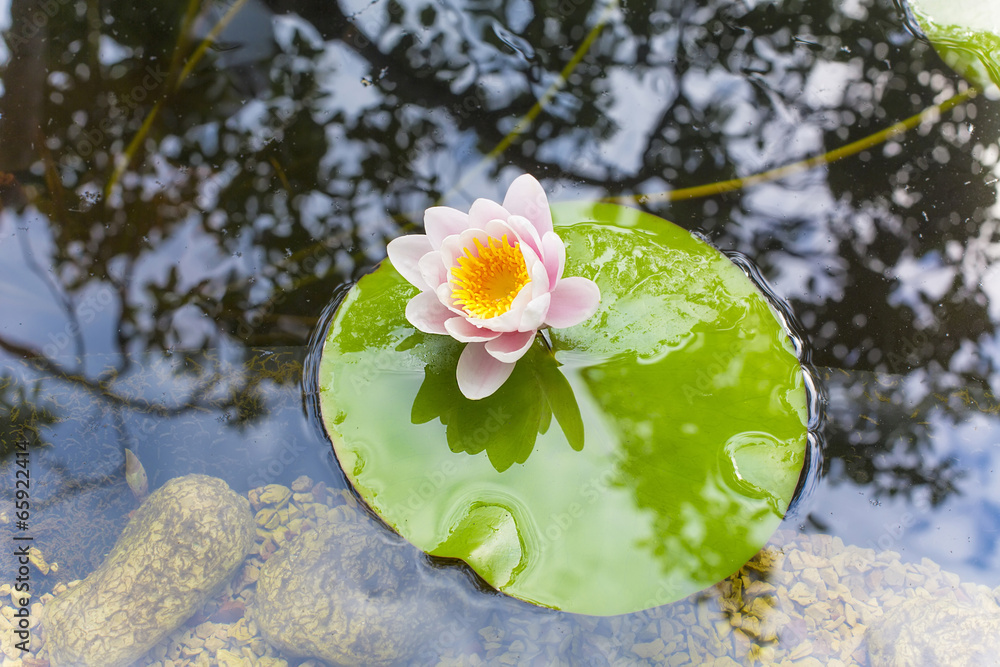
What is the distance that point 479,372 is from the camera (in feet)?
6.64

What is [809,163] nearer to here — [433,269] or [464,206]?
[464,206]

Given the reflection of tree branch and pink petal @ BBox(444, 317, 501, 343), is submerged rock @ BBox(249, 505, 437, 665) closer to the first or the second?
the reflection of tree branch

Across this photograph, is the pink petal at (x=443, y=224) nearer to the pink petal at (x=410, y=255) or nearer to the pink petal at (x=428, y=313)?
the pink petal at (x=410, y=255)

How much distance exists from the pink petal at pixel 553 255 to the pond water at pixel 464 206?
3.90 ft

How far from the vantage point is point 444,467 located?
82.8 inches

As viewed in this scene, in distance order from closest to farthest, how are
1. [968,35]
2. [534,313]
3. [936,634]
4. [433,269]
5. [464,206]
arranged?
[534,313] < [433,269] < [936,634] < [464,206] < [968,35]

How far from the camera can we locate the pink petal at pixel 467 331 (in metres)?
1.90

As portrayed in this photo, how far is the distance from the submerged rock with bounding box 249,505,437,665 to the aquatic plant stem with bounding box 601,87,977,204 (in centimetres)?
202

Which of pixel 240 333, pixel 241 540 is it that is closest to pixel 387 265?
pixel 240 333

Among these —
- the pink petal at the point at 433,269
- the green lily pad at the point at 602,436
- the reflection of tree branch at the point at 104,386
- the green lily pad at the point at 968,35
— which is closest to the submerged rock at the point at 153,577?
the reflection of tree branch at the point at 104,386

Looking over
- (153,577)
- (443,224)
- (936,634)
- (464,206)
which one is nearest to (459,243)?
(443,224)

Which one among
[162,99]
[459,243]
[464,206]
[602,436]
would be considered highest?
[459,243]

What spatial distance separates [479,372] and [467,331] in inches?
7.0

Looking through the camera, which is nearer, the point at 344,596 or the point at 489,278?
the point at 489,278
